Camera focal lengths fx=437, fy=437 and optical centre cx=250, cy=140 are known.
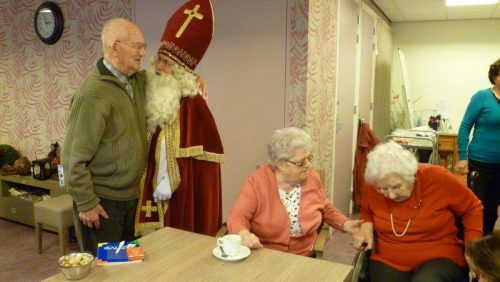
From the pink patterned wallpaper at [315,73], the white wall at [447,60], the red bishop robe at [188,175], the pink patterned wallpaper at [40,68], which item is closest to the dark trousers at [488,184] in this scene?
the pink patterned wallpaper at [315,73]

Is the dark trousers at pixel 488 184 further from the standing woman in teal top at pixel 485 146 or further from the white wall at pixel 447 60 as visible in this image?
the white wall at pixel 447 60

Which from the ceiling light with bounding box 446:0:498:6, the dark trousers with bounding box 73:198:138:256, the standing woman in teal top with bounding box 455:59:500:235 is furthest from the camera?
the ceiling light with bounding box 446:0:498:6

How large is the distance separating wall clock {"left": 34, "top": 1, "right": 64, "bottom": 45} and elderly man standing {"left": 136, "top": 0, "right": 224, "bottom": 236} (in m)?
2.27

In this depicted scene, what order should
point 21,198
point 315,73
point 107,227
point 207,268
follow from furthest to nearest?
point 21,198 → point 315,73 → point 107,227 → point 207,268

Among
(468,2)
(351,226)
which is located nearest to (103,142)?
(351,226)

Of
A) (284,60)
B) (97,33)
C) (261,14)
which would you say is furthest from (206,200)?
(97,33)

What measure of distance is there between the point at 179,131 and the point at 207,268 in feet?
2.86

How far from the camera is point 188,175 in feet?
7.32

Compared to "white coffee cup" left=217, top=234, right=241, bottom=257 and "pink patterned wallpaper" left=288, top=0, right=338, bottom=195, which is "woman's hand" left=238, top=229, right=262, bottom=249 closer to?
"white coffee cup" left=217, top=234, right=241, bottom=257

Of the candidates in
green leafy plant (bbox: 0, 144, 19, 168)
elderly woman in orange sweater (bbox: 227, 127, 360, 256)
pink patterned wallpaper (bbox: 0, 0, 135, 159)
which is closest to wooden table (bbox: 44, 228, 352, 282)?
elderly woman in orange sweater (bbox: 227, 127, 360, 256)

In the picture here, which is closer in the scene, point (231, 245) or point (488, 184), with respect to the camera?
point (231, 245)

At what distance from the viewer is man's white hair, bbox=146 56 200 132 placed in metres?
2.13

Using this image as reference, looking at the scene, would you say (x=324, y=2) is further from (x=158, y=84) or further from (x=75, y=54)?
(x=75, y=54)

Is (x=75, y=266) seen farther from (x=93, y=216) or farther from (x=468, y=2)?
(x=468, y=2)
